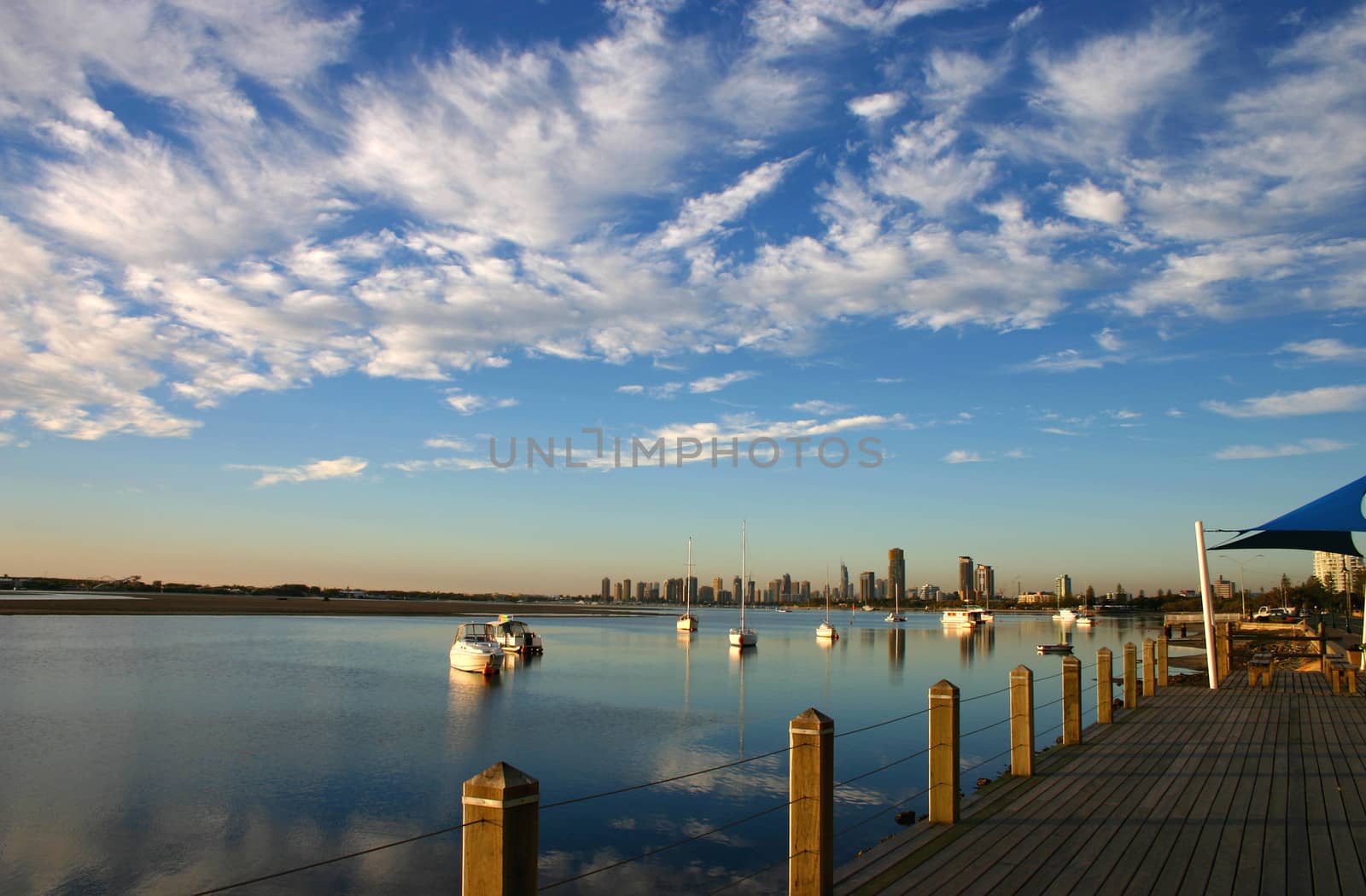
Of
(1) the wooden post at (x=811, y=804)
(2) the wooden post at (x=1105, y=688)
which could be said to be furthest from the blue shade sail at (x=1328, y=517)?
(1) the wooden post at (x=811, y=804)

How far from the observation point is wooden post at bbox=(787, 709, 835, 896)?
18.2 ft

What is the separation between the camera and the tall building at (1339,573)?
9581cm

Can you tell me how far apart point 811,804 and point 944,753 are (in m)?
2.50

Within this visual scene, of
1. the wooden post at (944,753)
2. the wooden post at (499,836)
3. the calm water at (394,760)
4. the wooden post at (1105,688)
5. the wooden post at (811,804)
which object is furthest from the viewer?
the calm water at (394,760)

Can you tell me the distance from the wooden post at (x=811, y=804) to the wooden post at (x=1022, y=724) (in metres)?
4.60

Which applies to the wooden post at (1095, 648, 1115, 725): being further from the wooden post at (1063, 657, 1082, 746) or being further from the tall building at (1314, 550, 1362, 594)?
the tall building at (1314, 550, 1362, 594)

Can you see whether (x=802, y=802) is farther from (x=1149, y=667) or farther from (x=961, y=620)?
(x=961, y=620)

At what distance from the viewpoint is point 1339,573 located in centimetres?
Answer: 18250

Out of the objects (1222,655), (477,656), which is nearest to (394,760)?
(477,656)

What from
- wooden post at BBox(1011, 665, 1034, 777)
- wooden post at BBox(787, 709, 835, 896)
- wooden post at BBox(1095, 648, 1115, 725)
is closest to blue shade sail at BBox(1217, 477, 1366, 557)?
wooden post at BBox(1095, 648, 1115, 725)

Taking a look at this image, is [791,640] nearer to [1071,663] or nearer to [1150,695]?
[1150,695]

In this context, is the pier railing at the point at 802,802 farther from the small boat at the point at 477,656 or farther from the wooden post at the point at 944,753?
the small boat at the point at 477,656

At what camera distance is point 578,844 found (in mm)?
14469

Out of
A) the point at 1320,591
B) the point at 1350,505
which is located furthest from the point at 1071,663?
the point at 1320,591
